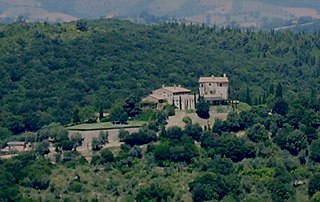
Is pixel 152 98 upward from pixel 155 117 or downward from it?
upward

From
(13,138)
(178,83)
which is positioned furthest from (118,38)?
(13,138)

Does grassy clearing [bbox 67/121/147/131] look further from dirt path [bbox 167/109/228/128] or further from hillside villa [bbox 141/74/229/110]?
hillside villa [bbox 141/74/229/110]

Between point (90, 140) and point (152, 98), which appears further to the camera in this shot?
point (152, 98)

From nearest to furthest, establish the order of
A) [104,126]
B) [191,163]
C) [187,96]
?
[191,163] → [104,126] → [187,96]

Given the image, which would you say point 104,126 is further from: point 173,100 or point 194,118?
point 173,100

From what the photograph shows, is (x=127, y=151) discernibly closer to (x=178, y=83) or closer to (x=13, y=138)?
(x=13, y=138)

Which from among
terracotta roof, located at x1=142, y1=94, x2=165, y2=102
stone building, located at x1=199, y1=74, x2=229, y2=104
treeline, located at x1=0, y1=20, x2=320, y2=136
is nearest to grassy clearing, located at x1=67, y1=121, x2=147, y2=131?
treeline, located at x1=0, y1=20, x2=320, y2=136

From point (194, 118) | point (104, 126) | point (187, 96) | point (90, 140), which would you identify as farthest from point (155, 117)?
point (90, 140)
